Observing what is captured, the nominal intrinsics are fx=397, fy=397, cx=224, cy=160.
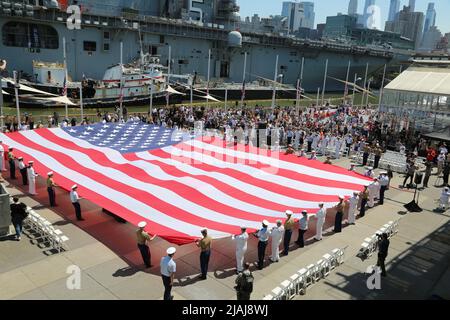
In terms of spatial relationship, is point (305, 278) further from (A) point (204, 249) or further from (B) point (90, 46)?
(B) point (90, 46)

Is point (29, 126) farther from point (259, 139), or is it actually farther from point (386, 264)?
point (386, 264)

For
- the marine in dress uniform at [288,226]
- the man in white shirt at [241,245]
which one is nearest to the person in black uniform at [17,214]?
the man in white shirt at [241,245]

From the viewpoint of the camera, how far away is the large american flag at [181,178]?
9.38 m

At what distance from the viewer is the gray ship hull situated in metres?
38.2

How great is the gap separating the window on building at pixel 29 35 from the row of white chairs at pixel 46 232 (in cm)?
3263

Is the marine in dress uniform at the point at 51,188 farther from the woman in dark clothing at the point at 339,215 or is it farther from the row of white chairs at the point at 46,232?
the woman in dark clothing at the point at 339,215

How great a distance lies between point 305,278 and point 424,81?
60.9ft

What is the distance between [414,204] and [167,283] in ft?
32.2

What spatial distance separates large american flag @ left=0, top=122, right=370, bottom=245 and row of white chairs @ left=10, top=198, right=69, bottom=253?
1176 mm

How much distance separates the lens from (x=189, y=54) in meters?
50.8

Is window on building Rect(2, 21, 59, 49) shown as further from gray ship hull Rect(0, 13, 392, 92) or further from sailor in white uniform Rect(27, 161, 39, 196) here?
sailor in white uniform Rect(27, 161, 39, 196)

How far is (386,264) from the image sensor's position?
31.4 feet
